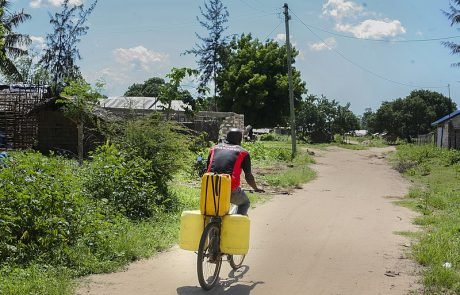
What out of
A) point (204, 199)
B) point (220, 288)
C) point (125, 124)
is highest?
point (125, 124)

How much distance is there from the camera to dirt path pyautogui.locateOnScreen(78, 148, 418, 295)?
19.5 ft

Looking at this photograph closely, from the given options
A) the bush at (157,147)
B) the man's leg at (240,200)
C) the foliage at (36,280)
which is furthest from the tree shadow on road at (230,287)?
the bush at (157,147)

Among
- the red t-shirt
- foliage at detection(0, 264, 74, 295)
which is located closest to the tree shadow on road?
the red t-shirt

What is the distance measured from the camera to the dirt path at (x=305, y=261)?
5930 millimetres

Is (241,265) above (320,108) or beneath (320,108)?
beneath

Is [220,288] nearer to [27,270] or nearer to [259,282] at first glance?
[259,282]

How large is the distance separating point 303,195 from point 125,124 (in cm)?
600

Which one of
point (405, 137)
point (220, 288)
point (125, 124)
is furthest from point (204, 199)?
point (405, 137)

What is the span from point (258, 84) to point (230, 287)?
3943 centimetres

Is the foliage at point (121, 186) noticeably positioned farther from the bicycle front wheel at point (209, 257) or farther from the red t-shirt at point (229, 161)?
the bicycle front wheel at point (209, 257)

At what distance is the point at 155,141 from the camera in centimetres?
1051

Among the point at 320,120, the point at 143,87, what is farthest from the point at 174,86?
the point at 143,87

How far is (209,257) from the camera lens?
574 cm

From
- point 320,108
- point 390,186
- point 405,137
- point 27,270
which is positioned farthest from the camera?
point 405,137
